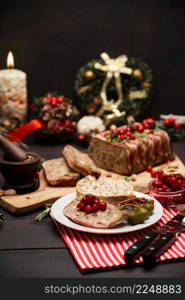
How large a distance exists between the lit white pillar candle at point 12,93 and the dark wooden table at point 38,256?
1526 millimetres

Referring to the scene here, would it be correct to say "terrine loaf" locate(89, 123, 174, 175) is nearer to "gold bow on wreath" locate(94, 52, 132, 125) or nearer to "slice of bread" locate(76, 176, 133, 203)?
"slice of bread" locate(76, 176, 133, 203)

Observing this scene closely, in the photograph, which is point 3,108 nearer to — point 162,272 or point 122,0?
point 122,0

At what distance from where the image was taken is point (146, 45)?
472 cm

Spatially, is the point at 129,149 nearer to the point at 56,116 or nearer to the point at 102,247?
the point at 56,116

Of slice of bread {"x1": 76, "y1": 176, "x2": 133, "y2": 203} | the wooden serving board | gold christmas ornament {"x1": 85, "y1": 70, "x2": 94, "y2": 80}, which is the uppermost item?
gold christmas ornament {"x1": 85, "y1": 70, "x2": 94, "y2": 80}

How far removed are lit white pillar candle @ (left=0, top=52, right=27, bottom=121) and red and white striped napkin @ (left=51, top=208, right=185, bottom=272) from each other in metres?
1.80

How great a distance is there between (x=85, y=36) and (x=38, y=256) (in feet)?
8.92

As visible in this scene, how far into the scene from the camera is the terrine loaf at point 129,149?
141 inches

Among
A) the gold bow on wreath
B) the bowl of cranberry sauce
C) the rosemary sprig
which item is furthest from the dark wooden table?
the gold bow on wreath

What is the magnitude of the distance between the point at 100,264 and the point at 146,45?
285 cm

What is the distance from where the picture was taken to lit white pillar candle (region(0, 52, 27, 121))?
14.0 feet

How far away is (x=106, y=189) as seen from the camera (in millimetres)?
2898

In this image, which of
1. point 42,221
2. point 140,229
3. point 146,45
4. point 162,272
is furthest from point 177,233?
point 146,45

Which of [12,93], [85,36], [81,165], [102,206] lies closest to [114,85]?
[85,36]
